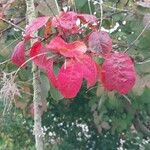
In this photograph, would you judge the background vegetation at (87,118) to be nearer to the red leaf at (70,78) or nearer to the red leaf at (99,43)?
the red leaf at (99,43)

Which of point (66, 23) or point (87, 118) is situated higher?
point (66, 23)

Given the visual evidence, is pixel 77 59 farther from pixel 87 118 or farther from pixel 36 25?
pixel 87 118

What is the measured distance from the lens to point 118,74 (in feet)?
3.28

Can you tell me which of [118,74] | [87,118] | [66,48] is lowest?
[87,118]

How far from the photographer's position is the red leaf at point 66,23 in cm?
102

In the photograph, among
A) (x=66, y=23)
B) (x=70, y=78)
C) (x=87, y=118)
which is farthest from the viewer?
(x=87, y=118)

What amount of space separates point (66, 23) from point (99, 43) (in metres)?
0.08

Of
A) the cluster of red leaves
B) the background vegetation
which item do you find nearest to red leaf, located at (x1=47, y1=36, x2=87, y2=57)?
the cluster of red leaves

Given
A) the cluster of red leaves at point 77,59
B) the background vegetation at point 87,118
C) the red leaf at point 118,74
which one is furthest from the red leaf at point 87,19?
the background vegetation at point 87,118

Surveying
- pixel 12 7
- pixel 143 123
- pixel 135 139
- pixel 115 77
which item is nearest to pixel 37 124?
pixel 115 77

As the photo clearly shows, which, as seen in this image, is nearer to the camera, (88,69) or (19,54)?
(88,69)

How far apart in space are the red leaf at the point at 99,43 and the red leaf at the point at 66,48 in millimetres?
88

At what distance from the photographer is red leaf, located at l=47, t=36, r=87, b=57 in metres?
0.92

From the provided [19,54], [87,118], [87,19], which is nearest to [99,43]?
[87,19]
